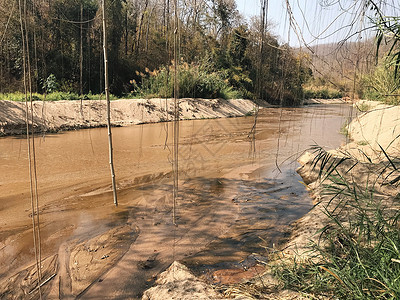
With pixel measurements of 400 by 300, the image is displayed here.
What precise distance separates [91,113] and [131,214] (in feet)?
20.0

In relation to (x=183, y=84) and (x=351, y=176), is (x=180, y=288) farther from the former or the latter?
(x=183, y=84)

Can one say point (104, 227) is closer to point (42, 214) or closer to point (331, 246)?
point (42, 214)

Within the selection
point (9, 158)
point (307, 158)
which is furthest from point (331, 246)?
point (9, 158)

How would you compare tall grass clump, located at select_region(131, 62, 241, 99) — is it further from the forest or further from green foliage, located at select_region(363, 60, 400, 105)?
green foliage, located at select_region(363, 60, 400, 105)

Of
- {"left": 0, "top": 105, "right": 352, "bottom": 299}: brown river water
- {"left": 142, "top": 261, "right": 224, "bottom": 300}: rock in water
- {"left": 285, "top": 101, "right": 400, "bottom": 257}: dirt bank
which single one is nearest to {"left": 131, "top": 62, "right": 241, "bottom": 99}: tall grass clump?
{"left": 0, "top": 105, "right": 352, "bottom": 299}: brown river water

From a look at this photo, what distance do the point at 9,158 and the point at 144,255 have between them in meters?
3.66

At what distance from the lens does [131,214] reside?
10.4 ft

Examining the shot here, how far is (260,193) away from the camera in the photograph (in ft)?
12.9

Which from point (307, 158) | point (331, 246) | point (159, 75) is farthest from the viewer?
point (159, 75)

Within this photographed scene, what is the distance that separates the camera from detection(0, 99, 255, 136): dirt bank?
6.87m

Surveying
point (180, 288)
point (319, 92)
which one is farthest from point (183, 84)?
point (319, 92)

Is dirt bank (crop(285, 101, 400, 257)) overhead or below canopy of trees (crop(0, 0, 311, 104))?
below

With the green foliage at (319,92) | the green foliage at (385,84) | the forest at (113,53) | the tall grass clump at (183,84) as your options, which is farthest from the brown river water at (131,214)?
the green foliage at (319,92)

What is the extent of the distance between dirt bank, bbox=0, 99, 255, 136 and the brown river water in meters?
1.01
